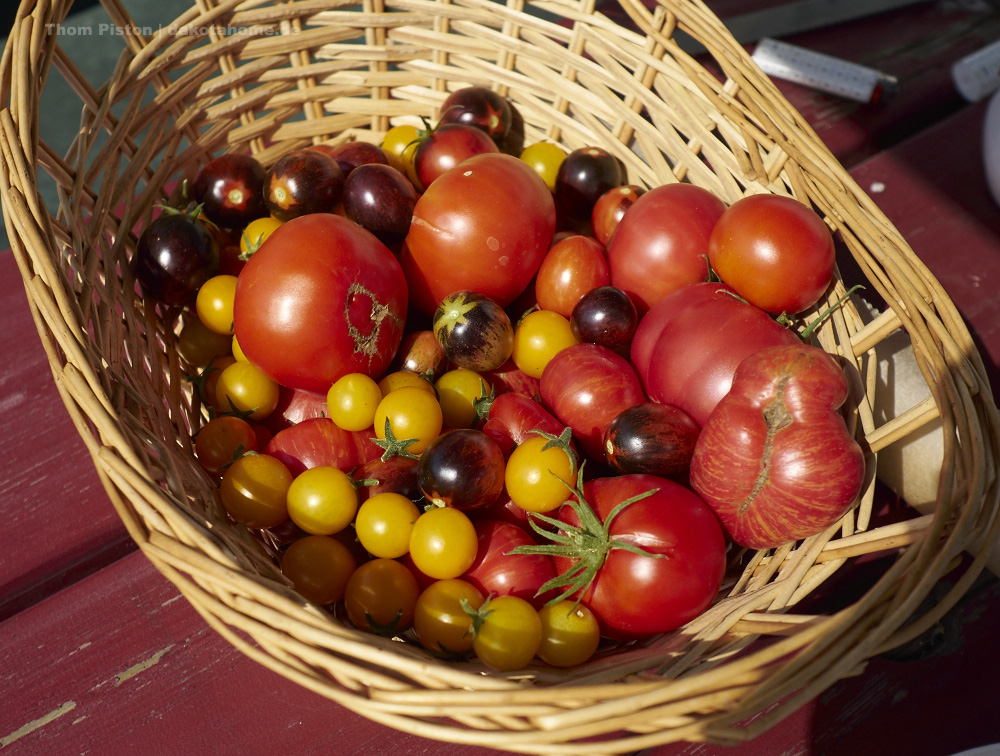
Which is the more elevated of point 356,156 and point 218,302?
point 356,156

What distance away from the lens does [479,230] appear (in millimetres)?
1100

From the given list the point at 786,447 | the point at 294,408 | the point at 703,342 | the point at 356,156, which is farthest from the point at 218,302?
the point at 786,447

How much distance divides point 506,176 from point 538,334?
10.0 inches

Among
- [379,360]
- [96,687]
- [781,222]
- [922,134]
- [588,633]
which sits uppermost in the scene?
[922,134]

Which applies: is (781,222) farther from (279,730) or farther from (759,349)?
(279,730)

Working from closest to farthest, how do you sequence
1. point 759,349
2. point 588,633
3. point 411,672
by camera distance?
point 411,672
point 588,633
point 759,349

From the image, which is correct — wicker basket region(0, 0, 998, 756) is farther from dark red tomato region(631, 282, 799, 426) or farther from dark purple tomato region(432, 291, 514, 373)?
dark purple tomato region(432, 291, 514, 373)

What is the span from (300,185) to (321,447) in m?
0.43

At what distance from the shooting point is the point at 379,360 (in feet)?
Result: 3.57

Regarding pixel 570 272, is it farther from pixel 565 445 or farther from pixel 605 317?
pixel 565 445

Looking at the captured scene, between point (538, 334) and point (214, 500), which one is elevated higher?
point (538, 334)

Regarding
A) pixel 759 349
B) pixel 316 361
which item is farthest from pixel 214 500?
pixel 759 349

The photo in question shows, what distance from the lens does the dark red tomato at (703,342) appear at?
0.96 meters

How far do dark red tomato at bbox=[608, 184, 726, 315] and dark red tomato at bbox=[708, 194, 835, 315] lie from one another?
0.06m
